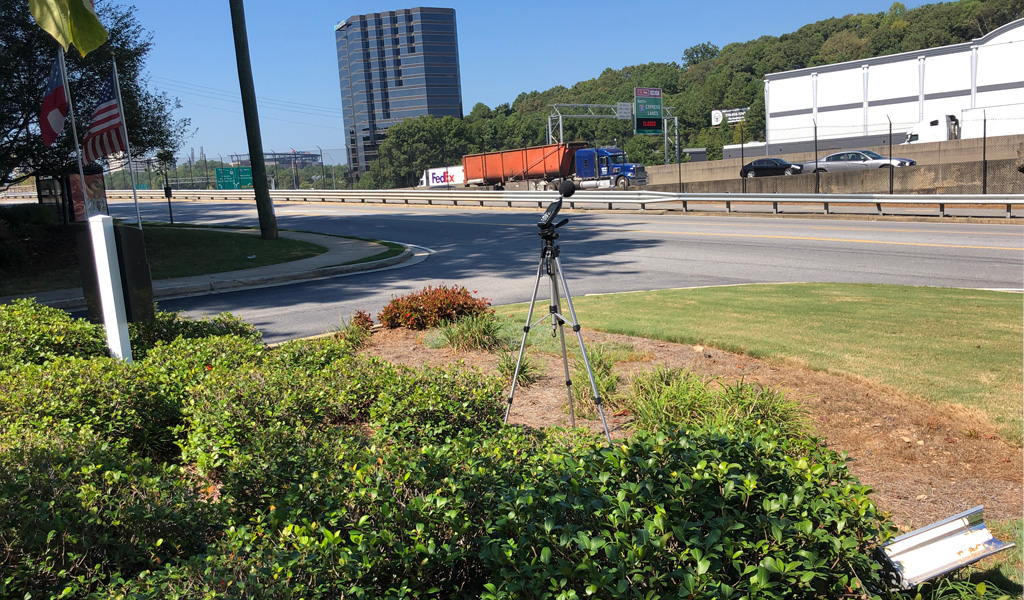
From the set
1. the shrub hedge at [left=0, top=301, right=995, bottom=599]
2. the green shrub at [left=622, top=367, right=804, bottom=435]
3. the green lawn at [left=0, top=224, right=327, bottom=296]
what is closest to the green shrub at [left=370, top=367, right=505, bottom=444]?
the shrub hedge at [left=0, top=301, right=995, bottom=599]

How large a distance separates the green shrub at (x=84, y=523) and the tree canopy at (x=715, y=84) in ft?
269

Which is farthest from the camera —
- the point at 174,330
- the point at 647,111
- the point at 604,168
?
the point at 647,111

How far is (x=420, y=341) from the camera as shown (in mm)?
8328

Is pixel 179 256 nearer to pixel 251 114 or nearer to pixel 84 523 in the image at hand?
pixel 251 114

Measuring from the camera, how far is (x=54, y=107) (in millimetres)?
12945

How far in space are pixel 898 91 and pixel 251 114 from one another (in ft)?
183

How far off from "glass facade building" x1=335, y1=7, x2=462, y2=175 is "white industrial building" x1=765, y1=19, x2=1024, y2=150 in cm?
11755

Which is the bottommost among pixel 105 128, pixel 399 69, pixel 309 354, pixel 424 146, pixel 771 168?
pixel 309 354

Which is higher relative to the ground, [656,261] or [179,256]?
[179,256]

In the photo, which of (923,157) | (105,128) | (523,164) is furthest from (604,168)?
(105,128)

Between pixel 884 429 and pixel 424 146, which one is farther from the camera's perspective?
pixel 424 146

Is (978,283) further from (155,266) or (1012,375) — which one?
(155,266)

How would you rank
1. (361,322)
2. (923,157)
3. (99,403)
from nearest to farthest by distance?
(99,403) → (361,322) → (923,157)

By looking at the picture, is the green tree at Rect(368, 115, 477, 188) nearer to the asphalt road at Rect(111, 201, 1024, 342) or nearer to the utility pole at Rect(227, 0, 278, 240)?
the asphalt road at Rect(111, 201, 1024, 342)
